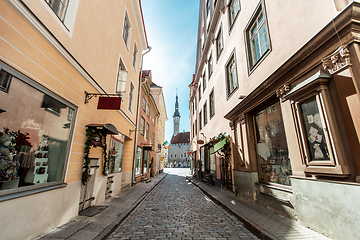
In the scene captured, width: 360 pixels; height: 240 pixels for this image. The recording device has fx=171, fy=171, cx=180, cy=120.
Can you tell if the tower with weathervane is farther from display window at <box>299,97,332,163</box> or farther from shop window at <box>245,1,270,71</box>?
display window at <box>299,97,332,163</box>

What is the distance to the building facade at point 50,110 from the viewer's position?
10.1 ft

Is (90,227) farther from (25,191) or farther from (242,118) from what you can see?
(242,118)

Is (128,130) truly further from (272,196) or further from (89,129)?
(272,196)

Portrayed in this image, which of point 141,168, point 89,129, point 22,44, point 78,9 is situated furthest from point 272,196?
point 141,168

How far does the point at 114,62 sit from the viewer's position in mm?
8375

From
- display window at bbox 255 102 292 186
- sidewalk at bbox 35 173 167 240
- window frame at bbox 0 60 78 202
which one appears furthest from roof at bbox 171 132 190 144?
window frame at bbox 0 60 78 202

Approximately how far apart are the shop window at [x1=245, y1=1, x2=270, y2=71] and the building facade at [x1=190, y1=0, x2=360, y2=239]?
35mm

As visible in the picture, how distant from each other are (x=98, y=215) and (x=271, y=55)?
8019mm

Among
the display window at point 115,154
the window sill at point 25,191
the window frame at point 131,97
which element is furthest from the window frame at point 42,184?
the window frame at point 131,97

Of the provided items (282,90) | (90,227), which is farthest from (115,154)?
(282,90)

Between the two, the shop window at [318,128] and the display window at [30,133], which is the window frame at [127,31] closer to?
the display window at [30,133]

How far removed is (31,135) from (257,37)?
860cm

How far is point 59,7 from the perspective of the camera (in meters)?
4.48

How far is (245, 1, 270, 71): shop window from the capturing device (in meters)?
6.75
